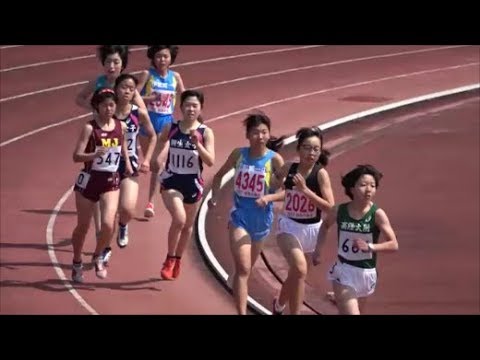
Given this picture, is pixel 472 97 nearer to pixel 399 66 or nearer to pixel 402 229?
pixel 399 66

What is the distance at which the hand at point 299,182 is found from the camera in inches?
430

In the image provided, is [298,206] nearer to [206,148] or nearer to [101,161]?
[206,148]

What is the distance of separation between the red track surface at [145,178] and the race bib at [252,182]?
5.28 ft

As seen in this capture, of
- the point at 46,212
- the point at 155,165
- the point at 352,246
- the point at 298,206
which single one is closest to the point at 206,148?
the point at 298,206

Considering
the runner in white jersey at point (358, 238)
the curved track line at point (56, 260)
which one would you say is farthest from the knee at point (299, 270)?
the curved track line at point (56, 260)

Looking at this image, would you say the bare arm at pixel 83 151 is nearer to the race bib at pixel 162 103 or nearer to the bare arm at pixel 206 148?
the bare arm at pixel 206 148

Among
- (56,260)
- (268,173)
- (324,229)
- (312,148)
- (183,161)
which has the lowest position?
(324,229)

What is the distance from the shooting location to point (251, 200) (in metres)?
11.3

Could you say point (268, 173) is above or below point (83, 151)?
below

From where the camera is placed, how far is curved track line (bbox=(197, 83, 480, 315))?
13271 millimetres

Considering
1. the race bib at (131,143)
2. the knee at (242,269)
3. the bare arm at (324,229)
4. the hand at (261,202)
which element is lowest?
the knee at (242,269)

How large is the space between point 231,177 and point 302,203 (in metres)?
6.48

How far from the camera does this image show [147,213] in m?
15.0
